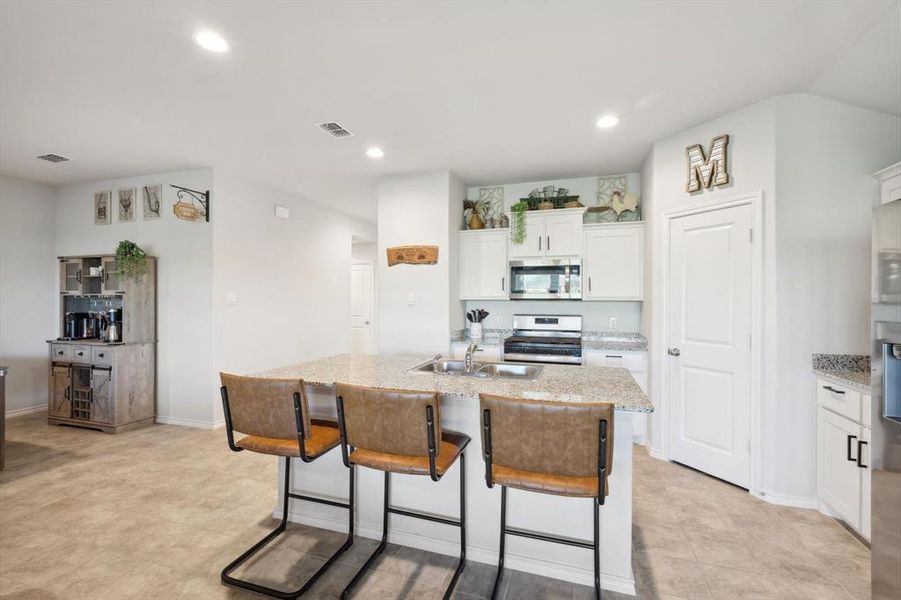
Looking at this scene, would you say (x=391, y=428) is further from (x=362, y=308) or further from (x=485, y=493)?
(x=362, y=308)

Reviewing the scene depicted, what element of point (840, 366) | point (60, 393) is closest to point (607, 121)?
point (840, 366)

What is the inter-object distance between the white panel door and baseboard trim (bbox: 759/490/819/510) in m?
0.14

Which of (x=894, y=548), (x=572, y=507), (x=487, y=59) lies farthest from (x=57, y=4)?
(x=894, y=548)

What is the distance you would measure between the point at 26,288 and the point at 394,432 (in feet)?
18.7

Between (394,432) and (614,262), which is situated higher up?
(614,262)

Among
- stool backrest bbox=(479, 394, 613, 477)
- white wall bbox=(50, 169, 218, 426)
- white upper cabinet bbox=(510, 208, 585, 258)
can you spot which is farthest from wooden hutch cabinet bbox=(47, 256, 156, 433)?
stool backrest bbox=(479, 394, 613, 477)

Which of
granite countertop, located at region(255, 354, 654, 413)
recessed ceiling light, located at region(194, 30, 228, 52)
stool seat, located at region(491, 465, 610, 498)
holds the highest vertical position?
recessed ceiling light, located at region(194, 30, 228, 52)

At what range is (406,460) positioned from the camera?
70.4 inches

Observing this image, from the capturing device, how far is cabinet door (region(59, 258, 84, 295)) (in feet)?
16.0

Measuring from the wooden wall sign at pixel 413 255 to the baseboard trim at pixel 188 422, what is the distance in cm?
253

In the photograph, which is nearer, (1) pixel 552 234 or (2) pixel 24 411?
(1) pixel 552 234

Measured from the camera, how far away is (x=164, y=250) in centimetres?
445

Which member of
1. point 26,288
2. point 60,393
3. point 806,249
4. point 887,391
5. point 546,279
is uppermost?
point 806,249

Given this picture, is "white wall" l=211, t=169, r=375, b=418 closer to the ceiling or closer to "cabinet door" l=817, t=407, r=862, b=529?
the ceiling
